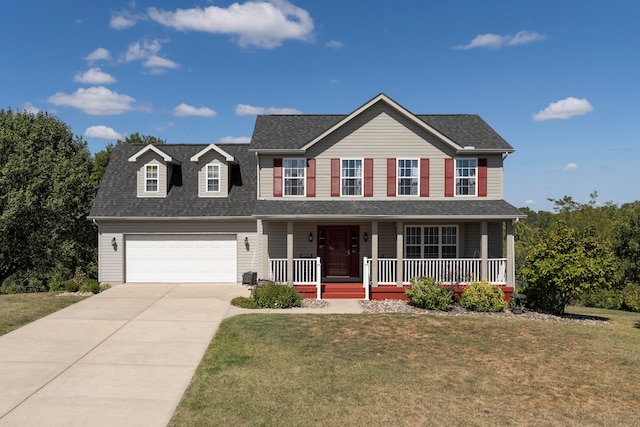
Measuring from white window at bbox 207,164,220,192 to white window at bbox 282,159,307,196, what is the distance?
13.0 ft

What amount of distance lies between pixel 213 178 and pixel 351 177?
22.4 ft

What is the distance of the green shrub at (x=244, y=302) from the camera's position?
15.7 metres

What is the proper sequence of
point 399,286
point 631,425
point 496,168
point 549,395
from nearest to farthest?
point 631,425, point 549,395, point 399,286, point 496,168

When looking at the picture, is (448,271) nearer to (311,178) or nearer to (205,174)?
(311,178)

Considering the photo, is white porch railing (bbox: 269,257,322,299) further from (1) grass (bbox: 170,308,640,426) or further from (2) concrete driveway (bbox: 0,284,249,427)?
(1) grass (bbox: 170,308,640,426)

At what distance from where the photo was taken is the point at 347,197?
19344mm

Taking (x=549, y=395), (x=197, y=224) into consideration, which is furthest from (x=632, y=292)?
(x=197, y=224)

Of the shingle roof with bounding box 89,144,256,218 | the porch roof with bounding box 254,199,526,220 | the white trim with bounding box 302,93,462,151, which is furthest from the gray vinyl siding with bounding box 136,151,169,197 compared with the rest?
the white trim with bounding box 302,93,462,151

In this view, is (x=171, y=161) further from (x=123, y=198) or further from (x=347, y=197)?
(x=347, y=197)

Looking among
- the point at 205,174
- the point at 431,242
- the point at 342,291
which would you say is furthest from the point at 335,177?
the point at 205,174

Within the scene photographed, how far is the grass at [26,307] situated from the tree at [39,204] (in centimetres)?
766

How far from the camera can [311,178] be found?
19359 millimetres

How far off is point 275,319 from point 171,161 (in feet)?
35.9

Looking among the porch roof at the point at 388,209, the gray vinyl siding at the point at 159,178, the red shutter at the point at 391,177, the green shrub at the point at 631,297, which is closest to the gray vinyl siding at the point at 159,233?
the gray vinyl siding at the point at 159,178
